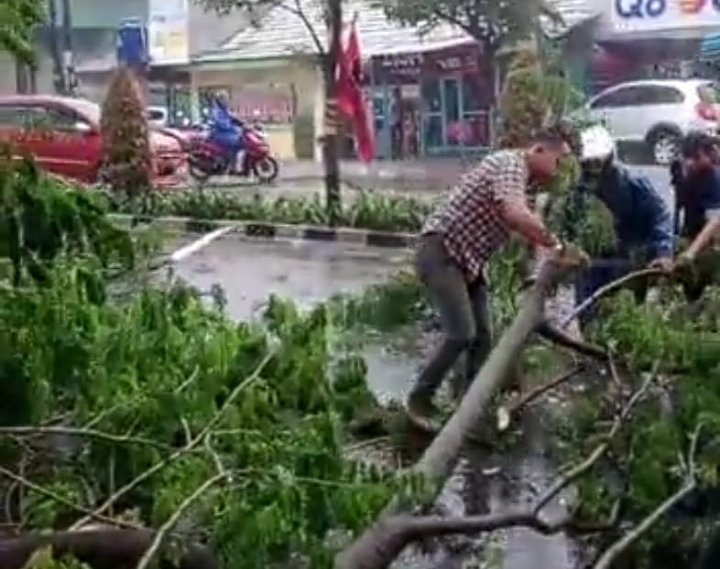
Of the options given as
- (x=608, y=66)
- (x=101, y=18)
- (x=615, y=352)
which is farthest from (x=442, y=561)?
(x=101, y=18)

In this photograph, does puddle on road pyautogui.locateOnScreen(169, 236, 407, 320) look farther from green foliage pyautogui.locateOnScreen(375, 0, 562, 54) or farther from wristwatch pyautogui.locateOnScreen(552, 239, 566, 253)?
green foliage pyautogui.locateOnScreen(375, 0, 562, 54)

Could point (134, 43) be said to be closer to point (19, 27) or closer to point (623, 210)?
point (623, 210)

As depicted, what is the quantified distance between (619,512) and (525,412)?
1.91 metres

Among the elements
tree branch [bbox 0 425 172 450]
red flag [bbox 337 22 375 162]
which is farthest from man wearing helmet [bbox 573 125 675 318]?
red flag [bbox 337 22 375 162]

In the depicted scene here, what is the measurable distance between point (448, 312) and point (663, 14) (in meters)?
24.9

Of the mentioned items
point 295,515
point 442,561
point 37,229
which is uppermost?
point 37,229

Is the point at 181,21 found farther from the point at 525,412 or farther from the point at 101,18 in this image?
the point at 525,412

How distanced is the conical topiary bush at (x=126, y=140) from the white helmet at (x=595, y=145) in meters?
11.0

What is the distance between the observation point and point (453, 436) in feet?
16.3

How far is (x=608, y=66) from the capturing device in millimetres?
31844

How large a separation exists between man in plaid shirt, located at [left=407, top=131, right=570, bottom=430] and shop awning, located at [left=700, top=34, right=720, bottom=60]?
23.5 metres

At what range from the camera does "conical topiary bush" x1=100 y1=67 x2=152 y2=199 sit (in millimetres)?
19625

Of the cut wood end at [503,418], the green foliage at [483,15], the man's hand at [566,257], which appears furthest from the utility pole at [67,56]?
the man's hand at [566,257]

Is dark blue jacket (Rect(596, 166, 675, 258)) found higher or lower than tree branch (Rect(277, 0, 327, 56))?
lower
